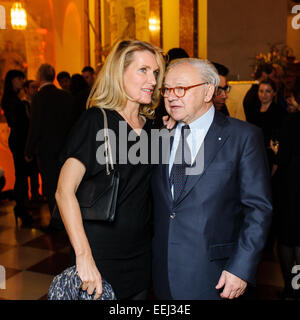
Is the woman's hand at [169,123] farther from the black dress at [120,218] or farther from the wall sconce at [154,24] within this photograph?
the wall sconce at [154,24]

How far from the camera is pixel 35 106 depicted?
4531mm

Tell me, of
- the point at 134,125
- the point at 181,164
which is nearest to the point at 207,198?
the point at 181,164

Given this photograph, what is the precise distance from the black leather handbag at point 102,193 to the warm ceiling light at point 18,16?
22.0 ft

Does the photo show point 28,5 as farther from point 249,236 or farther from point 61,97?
point 249,236

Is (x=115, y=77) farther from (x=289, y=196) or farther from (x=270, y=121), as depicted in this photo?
(x=270, y=121)

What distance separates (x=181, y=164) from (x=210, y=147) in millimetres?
142

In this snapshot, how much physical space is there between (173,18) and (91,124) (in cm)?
583

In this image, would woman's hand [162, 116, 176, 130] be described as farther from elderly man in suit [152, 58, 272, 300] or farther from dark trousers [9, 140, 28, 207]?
dark trousers [9, 140, 28, 207]

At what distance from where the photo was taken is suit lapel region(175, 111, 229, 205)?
5.45 ft

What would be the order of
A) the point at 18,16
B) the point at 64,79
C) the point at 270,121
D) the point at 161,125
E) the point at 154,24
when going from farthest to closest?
the point at 18,16 < the point at 154,24 < the point at 64,79 < the point at 270,121 < the point at 161,125

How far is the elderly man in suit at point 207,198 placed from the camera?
1.63 meters

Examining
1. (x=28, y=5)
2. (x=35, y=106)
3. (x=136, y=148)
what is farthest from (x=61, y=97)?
(x=28, y=5)

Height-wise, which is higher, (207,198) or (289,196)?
(207,198)

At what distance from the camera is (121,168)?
1.73 meters
